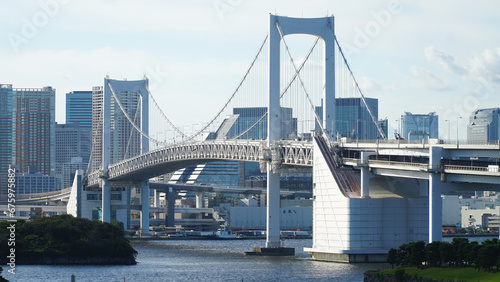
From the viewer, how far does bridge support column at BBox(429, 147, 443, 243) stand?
57.3 meters

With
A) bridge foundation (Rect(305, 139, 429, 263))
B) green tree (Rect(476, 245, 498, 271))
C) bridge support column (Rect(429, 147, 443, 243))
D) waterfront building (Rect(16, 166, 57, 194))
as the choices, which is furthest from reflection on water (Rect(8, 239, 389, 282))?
waterfront building (Rect(16, 166, 57, 194))

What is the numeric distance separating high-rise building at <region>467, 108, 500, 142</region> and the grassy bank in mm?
58747

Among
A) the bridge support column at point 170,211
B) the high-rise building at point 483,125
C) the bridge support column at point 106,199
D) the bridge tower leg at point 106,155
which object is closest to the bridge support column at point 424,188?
the high-rise building at point 483,125

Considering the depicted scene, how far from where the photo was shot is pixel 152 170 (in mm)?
101125

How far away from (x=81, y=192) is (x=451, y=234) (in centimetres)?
4102

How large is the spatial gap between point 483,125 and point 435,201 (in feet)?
180

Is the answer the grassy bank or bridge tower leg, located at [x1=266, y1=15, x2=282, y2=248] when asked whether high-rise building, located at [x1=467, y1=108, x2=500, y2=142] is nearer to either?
bridge tower leg, located at [x1=266, y1=15, x2=282, y2=248]

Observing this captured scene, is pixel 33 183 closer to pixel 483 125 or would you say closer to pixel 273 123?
pixel 483 125

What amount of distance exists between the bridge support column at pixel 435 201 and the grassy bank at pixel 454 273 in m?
6.35

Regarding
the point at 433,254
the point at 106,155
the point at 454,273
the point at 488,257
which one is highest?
the point at 106,155

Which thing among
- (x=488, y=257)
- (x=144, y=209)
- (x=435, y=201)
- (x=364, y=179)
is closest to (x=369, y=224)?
(x=364, y=179)

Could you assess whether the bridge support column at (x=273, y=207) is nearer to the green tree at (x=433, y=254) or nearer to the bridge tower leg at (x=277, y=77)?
the bridge tower leg at (x=277, y=77)

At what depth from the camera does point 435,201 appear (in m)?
57.3

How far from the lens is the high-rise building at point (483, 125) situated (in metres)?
110
